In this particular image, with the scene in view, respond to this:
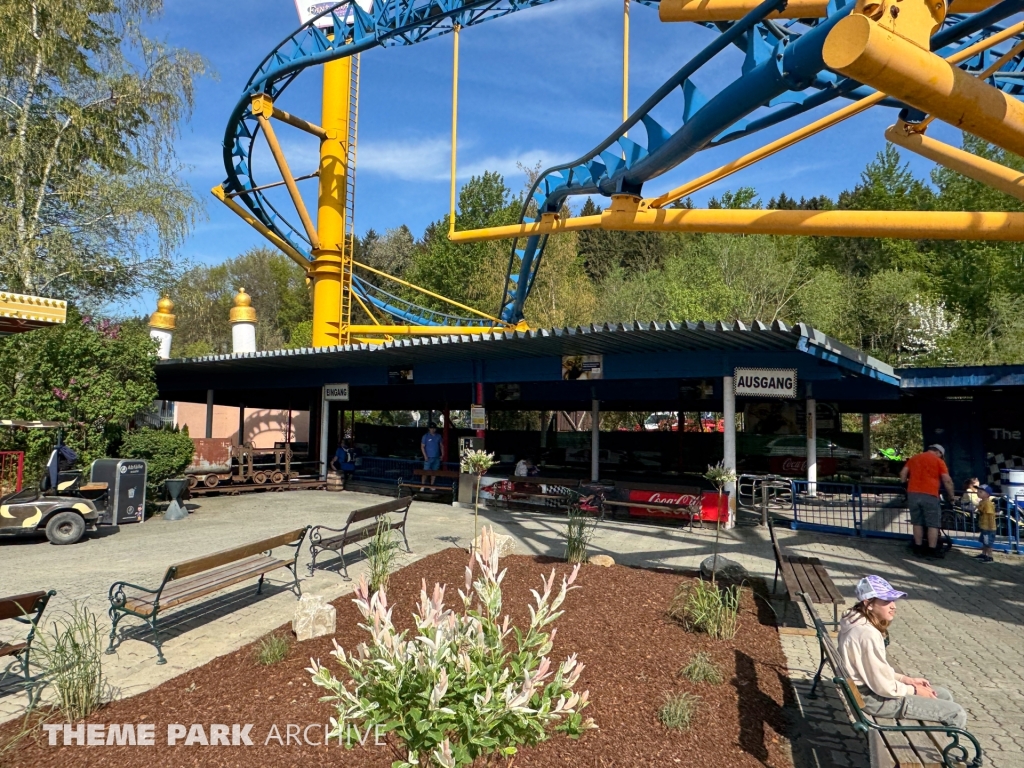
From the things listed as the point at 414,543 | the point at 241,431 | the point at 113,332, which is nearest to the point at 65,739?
the point at 414,543

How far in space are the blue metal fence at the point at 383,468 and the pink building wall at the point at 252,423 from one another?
1591 centimetres

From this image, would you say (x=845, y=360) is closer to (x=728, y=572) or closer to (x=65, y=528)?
(x=728, y=572)

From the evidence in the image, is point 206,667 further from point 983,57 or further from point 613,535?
point 983,57

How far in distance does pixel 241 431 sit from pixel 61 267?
540 inches

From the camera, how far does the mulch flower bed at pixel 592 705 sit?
3955 mm

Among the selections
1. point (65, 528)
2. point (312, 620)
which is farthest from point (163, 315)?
point (312, 620)

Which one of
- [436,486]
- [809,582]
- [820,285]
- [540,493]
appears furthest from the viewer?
[820,285]

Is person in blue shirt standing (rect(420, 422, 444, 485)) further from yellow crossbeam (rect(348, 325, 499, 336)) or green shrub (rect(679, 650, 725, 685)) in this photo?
green shrub (rect(679, 650, 725, 685))

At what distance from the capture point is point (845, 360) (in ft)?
39.2

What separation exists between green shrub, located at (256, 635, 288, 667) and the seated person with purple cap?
4.29 metres

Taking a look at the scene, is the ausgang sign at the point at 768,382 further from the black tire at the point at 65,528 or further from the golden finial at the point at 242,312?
the golden finial at the point at 242,312

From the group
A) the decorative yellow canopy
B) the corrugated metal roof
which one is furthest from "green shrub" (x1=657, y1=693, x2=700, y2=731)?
the decorative yellow canopy

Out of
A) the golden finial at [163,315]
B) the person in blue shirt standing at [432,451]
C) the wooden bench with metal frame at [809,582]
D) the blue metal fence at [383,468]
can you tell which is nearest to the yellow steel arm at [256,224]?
the golden finial at [163,315]

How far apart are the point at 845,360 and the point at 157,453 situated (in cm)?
1468
